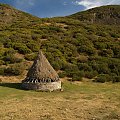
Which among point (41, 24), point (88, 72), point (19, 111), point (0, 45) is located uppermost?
point (41, 24)

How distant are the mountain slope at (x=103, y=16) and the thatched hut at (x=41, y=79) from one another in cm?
5418

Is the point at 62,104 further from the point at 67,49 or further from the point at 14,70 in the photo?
the point at 67,49

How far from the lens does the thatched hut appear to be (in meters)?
23.9

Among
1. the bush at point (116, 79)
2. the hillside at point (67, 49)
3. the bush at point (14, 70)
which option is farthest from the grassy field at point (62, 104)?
the hillside at point (67, 49)

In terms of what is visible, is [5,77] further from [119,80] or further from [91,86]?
[119,80]

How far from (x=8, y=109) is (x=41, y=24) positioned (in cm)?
4061

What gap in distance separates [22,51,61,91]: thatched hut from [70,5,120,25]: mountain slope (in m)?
54.2

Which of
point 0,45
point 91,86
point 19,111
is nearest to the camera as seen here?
point 19,111

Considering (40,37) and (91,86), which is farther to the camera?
(40,37)

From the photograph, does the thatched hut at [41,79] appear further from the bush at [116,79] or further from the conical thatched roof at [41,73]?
the bush at [116,79]

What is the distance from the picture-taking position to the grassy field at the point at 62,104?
672 inches


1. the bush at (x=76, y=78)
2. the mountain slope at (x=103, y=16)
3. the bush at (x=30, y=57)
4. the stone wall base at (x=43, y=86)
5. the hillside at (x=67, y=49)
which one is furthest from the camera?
the mountain slope at (x=103, y=16)

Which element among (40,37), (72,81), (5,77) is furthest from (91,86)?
(40,37)

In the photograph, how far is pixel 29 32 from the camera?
49344 mm
